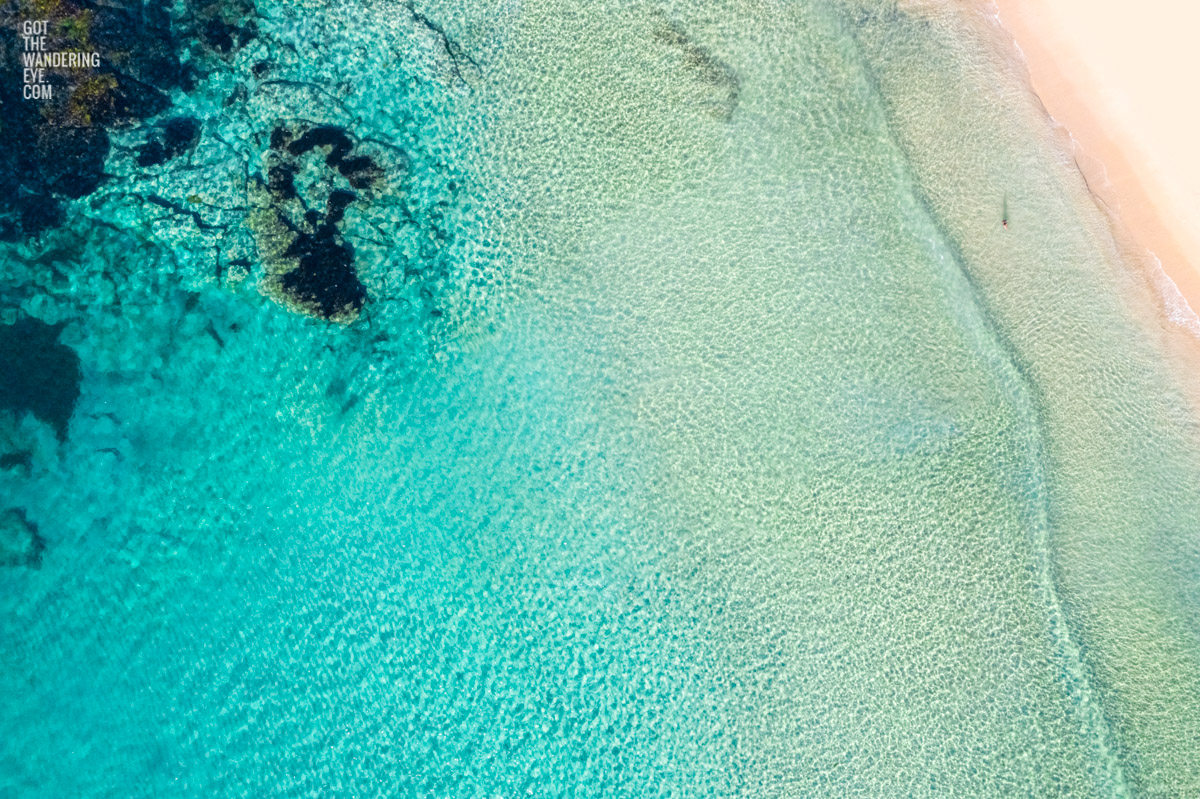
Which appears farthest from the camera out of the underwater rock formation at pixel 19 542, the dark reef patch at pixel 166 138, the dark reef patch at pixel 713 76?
the underwater rock formation at pixel 19 542

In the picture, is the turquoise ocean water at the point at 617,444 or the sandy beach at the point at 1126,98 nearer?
the turquoise ocean water at the point at 617,444

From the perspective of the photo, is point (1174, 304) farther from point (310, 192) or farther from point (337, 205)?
point (310, 192)

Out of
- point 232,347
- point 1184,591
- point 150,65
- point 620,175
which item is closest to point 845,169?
point 620,175

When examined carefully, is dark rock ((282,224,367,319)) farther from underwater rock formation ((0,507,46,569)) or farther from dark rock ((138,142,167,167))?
underwater rock formation ((0,507,46,569))

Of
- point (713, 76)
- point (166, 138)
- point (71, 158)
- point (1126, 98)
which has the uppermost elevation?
point (1126, 98)

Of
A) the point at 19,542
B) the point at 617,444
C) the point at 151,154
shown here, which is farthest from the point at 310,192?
the point at 19,542

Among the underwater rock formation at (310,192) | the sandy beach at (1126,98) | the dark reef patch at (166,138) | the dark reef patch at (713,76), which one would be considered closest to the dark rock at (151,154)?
the dark reef patch at (166,138)

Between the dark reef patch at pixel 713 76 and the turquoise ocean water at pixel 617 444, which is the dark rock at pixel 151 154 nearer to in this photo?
the turquoise ocean water at pixel 617 444
